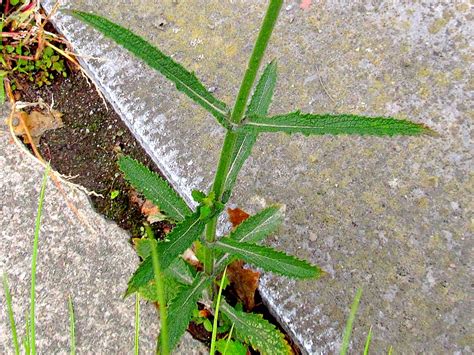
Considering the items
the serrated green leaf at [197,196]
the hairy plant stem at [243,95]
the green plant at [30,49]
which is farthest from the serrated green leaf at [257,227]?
the green plant at [30,49]

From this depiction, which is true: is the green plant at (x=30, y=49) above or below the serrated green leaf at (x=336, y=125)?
above

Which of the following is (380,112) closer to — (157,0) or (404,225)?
(404,225)

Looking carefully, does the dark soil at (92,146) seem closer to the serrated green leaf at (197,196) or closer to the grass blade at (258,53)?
the serrated green leaf at (197,196)

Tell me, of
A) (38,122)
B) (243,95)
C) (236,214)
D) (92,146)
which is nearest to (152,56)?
(243,95)

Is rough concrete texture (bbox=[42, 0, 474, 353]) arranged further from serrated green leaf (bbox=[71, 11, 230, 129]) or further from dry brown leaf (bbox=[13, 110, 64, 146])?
serrated green leaf (bbox=[71, 11, 230, 129])

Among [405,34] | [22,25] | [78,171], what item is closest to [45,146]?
[78,171]
